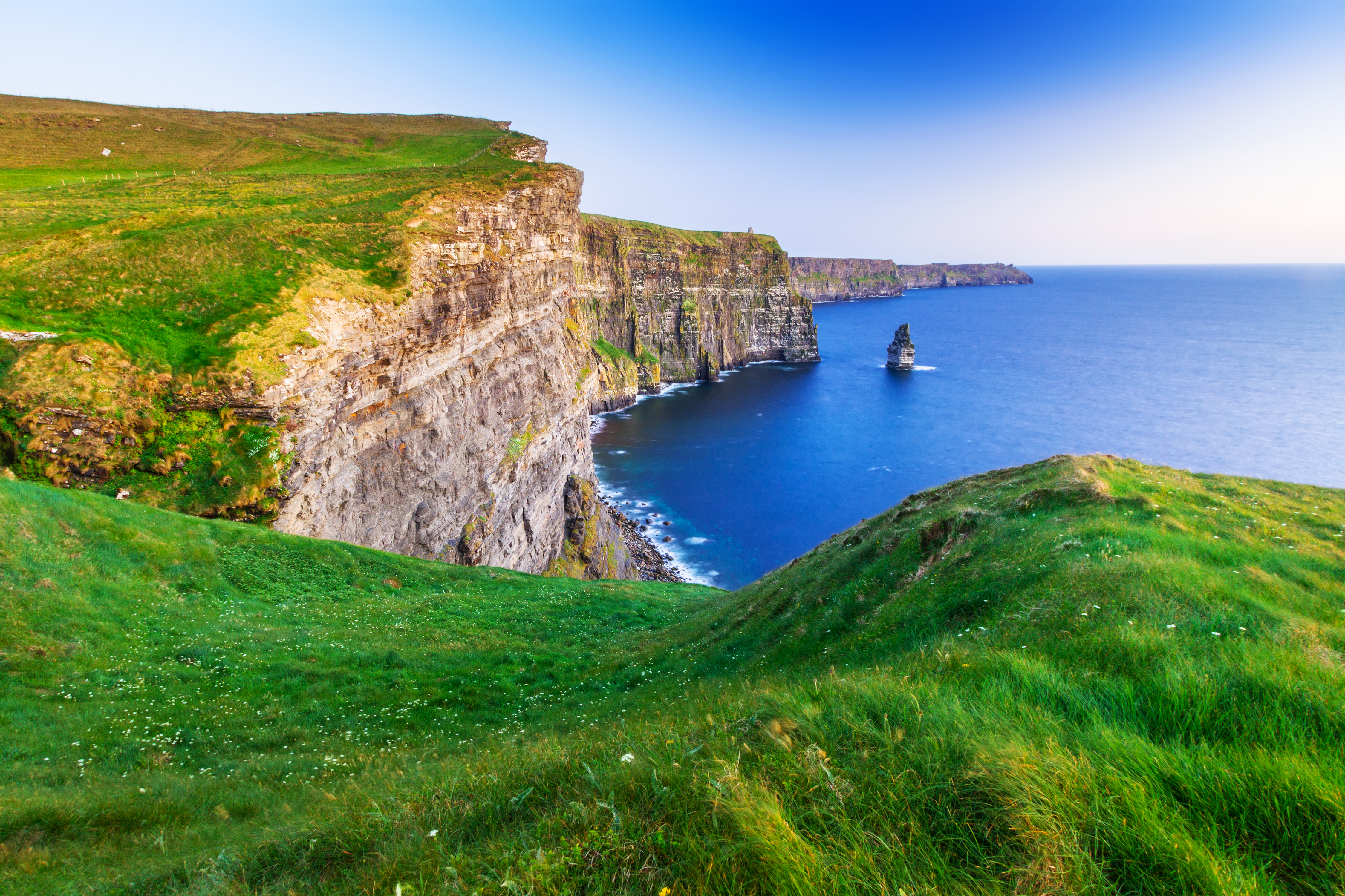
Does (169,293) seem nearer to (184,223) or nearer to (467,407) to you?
(184,223)

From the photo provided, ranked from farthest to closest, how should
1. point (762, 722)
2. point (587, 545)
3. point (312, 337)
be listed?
point (587, 545) → point (312, 337) → point (762, 722)

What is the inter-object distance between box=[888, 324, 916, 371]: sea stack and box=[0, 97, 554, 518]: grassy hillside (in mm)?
110762

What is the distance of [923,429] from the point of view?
293 ft

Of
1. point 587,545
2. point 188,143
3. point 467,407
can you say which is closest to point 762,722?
point 467,407

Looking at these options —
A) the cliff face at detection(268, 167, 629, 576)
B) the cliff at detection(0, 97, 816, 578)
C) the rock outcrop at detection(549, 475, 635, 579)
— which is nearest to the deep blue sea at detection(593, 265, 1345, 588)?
the rock outcrop at detection(549, 475, 635, 579)

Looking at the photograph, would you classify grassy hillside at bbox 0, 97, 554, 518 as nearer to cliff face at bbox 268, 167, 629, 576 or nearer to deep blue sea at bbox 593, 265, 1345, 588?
cliff face at bbox 268, 167, 629, 576

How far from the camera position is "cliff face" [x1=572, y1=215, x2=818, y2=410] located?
114 m

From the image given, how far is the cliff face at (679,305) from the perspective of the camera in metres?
114

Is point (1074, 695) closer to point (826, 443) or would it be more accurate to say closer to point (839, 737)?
point (839, 737)

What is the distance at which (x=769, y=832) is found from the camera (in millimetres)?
3441

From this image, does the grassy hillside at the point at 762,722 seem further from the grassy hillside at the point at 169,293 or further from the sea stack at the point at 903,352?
the sea stack at the point at 903,352

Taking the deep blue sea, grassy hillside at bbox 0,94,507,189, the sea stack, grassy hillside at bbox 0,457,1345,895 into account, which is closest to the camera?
grassy hillside at bbox 0,457,1345,895

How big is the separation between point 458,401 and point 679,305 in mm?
97913

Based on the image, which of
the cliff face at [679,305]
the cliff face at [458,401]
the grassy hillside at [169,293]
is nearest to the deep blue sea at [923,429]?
the cliff face at [679,305]
